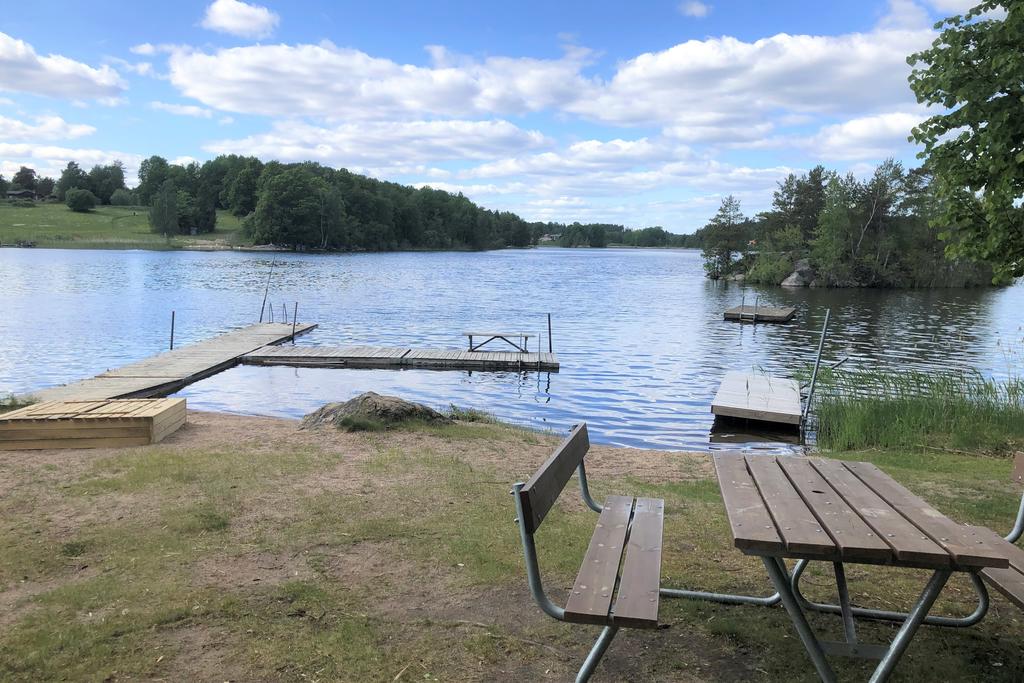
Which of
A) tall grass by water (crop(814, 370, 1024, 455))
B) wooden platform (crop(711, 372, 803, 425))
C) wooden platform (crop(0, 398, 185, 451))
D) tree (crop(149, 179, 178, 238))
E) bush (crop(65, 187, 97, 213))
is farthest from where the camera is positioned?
bush (crop(65, 187, 97, 213))

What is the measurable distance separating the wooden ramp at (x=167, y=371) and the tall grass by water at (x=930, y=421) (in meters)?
13.6

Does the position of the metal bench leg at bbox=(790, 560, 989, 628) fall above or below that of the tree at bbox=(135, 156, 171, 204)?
below

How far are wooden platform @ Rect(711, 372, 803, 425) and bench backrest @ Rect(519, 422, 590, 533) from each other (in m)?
10.9

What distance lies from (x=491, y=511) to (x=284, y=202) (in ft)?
396

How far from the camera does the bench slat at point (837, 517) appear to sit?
2613mm

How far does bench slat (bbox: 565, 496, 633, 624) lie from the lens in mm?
2795

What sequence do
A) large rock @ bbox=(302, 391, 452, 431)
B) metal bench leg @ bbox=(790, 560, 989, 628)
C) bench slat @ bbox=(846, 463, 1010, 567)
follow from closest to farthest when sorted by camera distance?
bench slat @ bbox=(846, 463, 1010, 567), metal bench leg @ bbox=(790, 560, 989, 628), large rock @ bbox=(302, 391, 452, 431)

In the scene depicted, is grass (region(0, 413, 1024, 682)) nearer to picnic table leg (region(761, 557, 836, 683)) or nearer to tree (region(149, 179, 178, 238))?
picnic table leg (region(761, 557, 836, 683))

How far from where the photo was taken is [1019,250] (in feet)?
24.1

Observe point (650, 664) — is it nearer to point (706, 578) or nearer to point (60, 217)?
point (706, 578)

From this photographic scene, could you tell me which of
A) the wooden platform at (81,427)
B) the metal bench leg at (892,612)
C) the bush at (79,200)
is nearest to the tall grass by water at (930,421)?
the metal bench leg at (892,612)

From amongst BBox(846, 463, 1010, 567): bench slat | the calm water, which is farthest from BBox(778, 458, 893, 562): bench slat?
the calm water

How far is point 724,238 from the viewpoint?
81.6 meters

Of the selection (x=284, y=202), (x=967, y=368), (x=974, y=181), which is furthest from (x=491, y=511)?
(x=284, y=202)
